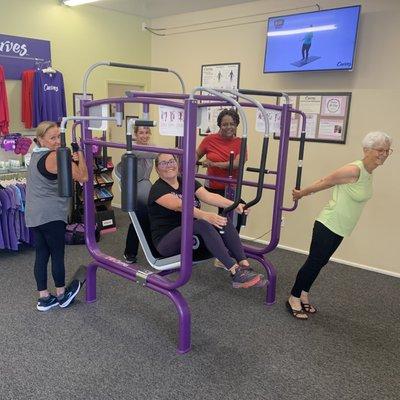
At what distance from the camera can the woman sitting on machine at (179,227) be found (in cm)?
258

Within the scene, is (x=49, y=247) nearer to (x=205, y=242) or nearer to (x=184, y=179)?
(x=205, y=242)

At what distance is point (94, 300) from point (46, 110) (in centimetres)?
252

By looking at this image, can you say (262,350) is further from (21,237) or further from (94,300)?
(21,237)

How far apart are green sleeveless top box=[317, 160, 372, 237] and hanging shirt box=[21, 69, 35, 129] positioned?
3.43 metres

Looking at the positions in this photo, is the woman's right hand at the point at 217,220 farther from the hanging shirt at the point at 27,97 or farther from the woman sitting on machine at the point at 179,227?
the hanging shirt at the point at 27,97

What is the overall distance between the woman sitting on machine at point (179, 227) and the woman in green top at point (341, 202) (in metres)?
0.49

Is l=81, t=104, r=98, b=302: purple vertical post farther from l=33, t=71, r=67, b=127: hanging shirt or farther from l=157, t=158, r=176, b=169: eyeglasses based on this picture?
l=33, t=71, r=67, b=127: hanging shirt

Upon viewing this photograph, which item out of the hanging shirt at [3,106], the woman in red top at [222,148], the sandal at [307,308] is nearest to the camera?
the sandal at [307,308]

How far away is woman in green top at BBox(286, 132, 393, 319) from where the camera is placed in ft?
8.56

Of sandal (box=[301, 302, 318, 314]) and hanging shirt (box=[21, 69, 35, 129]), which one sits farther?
hanging shirt (box=[21, 69, 35, 129])

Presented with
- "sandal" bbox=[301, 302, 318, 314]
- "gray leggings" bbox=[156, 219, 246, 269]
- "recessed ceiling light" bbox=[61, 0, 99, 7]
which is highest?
"recessed ceiling light" bbox=[61, 0, 99, 7]

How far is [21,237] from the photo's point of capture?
397 cm

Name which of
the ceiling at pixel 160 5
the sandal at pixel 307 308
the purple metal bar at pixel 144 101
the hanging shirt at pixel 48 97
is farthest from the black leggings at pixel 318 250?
the hanging shirt at pixel 48 97

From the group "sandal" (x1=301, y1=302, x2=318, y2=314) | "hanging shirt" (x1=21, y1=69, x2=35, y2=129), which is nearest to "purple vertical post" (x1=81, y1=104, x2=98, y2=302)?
"sandal" (x1=301, y1=302, x2=318, y2=314)
